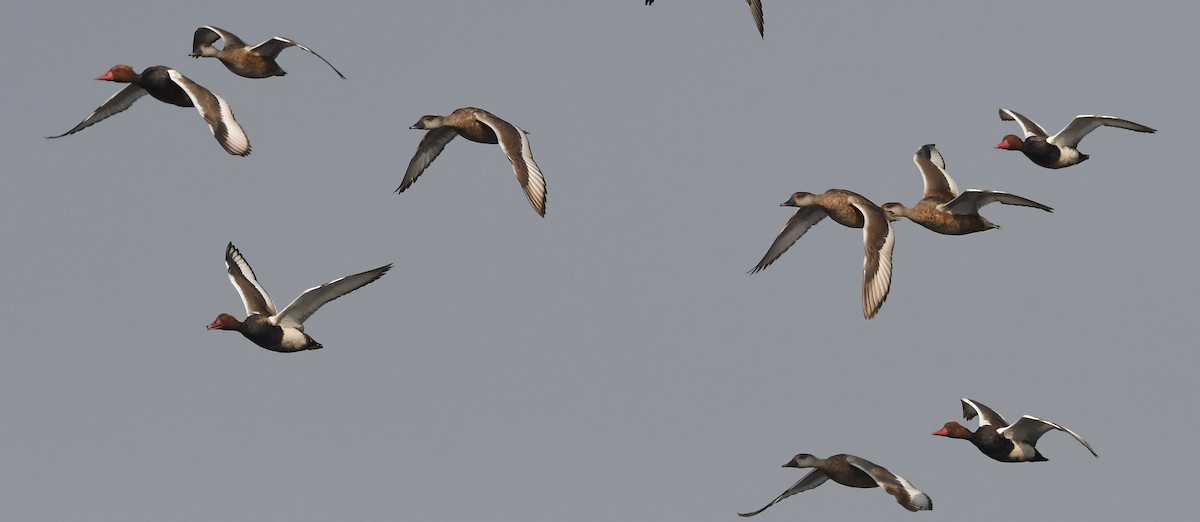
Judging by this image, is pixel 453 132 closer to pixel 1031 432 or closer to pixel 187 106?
pixel 187 106

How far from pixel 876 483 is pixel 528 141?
764 cm

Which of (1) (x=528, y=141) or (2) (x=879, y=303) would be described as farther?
(1) (x=528, y=141)

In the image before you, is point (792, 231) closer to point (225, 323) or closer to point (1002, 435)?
point (1002, 435)

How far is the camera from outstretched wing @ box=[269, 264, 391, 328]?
77.4 feet

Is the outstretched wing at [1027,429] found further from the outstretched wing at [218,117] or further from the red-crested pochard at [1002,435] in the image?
the outstretched wing at [218,117]

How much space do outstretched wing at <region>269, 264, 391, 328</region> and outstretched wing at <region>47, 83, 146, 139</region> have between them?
4954 millimetres

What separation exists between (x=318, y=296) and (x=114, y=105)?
5.84 m

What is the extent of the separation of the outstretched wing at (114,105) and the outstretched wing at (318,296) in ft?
16.3

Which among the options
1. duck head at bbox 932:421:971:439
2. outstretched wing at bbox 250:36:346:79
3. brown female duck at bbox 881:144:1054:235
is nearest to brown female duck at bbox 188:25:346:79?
outstretched wing at bbox 250:36:346:79

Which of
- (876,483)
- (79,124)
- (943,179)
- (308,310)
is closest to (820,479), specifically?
(876,483)

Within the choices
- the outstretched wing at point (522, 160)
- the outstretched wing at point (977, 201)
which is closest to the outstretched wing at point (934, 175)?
the outstretched wing at point (977, 201)

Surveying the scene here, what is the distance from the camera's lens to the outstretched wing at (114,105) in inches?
1054

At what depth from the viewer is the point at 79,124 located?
27.1m

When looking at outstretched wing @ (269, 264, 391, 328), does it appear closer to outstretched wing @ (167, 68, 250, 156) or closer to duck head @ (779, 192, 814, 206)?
outstretched wing @ (167, 68, 250, 156)
